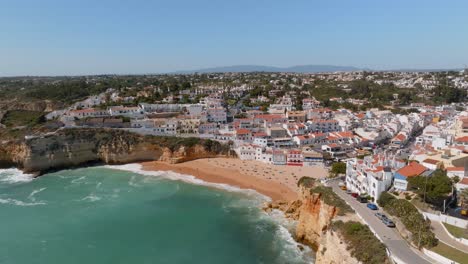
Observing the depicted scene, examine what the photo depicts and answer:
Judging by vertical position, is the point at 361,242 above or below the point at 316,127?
below

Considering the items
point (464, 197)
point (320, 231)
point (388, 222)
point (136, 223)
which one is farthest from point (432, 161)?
point (136, 223)

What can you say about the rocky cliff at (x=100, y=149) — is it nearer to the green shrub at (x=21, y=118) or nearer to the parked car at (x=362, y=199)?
the green shrub at (x=21, y=118)

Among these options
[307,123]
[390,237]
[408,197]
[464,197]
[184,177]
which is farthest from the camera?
[307,123]

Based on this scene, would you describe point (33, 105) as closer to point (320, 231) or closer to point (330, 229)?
point (320, 231)

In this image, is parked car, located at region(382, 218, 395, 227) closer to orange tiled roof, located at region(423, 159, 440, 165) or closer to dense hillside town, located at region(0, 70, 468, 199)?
dense hillside town, located at region(0, 70, 468, 199)

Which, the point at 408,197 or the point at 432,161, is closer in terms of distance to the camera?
the point at 408,197

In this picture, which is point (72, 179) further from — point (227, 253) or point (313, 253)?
point (313, 253)
